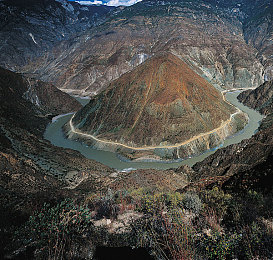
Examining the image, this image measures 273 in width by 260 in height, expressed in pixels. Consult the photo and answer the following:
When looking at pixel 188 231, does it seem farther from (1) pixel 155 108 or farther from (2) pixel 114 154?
(1) pixel 155 108

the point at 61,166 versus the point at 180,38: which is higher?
the point at 180,38

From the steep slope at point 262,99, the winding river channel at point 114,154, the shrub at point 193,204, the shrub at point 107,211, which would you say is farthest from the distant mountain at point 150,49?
the shrub at point 107,211

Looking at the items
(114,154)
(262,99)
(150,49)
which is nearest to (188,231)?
(114,154)

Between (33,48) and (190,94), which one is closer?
(190,94)

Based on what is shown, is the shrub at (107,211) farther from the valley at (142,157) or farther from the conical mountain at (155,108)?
the conical mountain at (155,108)

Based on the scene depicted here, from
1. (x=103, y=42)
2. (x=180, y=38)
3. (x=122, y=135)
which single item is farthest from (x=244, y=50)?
(x=122, y=135)

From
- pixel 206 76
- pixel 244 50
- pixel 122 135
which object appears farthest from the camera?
pixel 244 50

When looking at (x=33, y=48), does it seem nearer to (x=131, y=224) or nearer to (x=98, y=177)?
(x=98, y=177)
